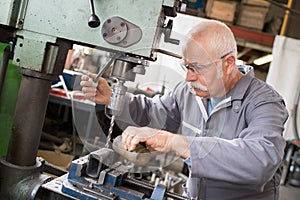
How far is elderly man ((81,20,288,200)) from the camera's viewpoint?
84cm

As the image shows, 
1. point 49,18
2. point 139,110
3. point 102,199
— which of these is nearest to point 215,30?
point 139,110

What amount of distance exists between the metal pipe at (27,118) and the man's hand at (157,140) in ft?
0.83

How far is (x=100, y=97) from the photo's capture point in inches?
44.0

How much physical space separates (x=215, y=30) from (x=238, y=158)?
415 mm

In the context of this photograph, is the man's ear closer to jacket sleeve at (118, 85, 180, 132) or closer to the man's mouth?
the man's mouth

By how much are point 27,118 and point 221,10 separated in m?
2.85

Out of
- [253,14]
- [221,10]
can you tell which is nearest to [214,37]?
[221,10]

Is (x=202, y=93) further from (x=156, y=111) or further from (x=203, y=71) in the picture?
(x=156, y=111)

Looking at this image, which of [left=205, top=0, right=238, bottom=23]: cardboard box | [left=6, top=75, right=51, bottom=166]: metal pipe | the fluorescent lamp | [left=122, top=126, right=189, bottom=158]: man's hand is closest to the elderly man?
[left=122, top=126, right=189, bottom=158]: man's hand

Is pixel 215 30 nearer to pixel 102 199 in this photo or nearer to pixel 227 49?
pixel 227 49

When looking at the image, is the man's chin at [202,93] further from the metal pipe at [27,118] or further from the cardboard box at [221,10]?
the cardboard box at [221,10]

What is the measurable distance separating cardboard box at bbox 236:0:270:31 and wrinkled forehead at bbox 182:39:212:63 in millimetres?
2625

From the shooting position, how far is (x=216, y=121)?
113 centimetres

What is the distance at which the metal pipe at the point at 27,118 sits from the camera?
91 centimetres
